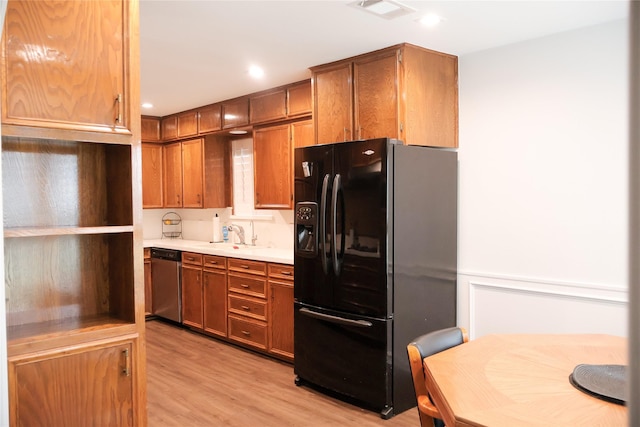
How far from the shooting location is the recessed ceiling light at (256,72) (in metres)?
3.88

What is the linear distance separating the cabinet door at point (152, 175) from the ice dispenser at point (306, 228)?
10.3ft

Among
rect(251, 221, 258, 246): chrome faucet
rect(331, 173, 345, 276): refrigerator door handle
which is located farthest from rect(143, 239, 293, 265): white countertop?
rect(331, 173, 345, 276): refrigerator door handle

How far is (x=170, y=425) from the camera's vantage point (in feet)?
10.1

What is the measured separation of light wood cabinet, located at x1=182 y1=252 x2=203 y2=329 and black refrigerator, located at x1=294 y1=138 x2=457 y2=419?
1.80 meters

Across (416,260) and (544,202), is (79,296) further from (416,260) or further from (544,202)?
(544,202)

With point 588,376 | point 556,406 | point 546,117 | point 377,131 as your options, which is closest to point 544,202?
point 546,117

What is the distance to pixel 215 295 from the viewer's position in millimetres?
4922

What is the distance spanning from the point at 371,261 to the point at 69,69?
2010 mm

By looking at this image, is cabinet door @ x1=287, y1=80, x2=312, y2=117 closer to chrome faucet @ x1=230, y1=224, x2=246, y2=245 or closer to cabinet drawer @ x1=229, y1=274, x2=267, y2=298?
cabinet drawer @ x1=229, y1=274, x2=267, y2=298

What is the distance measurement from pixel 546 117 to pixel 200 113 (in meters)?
3.69

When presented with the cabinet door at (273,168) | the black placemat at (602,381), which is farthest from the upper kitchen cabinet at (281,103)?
the black placemat at (602,381)

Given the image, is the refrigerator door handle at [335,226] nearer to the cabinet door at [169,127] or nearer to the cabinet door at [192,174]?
the cabinet door at [192,174]

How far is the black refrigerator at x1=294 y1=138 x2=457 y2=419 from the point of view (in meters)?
3.14

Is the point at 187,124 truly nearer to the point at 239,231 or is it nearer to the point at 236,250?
the point at 239,231
